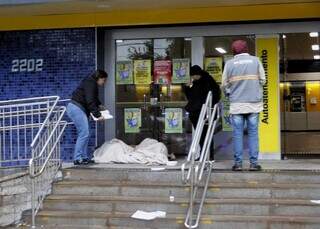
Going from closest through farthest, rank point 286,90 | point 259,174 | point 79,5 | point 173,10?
point 259,174 < point 79,5 < point 173,10 < point 286,90

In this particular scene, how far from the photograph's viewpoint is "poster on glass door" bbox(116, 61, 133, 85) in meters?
10.3

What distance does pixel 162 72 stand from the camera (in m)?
10.3

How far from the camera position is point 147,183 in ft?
25.0

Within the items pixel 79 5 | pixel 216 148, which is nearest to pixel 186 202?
pixel 216 148

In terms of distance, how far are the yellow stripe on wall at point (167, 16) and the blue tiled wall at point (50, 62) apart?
0.19m

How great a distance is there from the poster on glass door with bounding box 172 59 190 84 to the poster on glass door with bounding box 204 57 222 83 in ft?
1.13

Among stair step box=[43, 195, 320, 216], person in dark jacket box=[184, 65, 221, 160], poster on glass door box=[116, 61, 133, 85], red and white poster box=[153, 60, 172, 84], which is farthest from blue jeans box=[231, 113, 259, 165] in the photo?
poster on glass door box=[116, 61, 133, 85]

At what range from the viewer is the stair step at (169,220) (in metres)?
6.37

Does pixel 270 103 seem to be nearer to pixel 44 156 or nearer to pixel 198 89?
pixel 198 89

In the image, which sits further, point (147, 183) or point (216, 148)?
point (216, 148)

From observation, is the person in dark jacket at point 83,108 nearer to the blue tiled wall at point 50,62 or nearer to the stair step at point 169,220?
the blue tiled wall at point 50,62

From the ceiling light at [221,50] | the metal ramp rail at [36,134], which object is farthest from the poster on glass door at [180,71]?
the metal ramp rail at [36,134]

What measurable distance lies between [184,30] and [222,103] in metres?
1.47

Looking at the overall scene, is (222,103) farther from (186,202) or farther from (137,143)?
(186,202)
